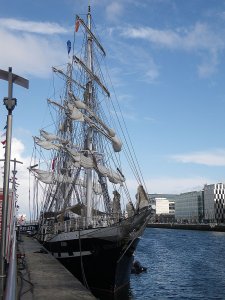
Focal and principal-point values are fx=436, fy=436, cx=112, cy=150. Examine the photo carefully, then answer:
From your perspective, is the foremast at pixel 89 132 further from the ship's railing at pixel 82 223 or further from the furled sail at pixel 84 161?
the furled sail at pixel 84 161

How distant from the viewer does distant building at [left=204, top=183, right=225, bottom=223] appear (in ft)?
596

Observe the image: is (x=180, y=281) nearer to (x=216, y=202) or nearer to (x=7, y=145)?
(x=7, y=145)

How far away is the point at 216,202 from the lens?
183m

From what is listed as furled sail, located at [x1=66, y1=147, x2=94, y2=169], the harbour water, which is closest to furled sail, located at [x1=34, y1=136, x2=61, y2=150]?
furled sail, located at [x1=66, y1=147, x2=94, y2=169]

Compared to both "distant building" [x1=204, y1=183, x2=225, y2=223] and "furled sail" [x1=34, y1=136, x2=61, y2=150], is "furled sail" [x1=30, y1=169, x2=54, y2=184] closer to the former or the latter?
"furled sail" [x1=34, y1=136, x2=61, y2=150]

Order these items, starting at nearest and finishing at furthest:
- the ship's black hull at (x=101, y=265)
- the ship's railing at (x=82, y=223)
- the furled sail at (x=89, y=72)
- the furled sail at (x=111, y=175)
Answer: the ship's black hull at (x=101, y=265) < the ship's railing at (x=82, y=223) < the furled sail at (x=111, y=175) < the furled sail at (x=89, y=72)

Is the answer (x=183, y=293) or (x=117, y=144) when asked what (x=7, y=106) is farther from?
(x=117, y=144)

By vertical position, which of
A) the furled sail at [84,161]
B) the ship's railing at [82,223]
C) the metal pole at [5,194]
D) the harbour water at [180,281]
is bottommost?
the harbour water at [180,281]

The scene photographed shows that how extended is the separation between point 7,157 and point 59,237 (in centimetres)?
1994

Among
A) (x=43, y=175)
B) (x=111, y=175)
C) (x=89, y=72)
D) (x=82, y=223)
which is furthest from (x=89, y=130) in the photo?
(x=43, y=175)

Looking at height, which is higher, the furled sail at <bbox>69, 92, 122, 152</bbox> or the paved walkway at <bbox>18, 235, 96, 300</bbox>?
the furled sail at <bbox>69, 92, 122, 152</bbox>

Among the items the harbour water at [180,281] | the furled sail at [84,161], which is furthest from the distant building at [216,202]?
the furled sail at [84,161]

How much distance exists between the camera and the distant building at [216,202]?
7156 inches

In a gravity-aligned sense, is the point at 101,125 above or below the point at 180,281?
above
